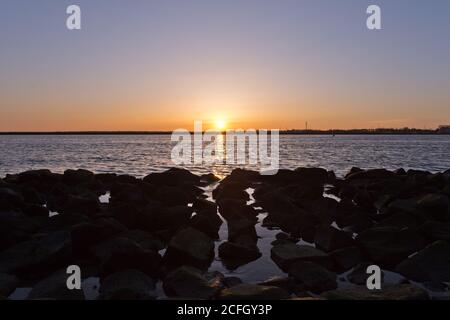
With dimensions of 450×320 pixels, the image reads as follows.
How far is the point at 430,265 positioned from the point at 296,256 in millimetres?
2883

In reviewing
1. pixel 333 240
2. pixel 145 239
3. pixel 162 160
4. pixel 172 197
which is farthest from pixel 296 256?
pixel 162 160

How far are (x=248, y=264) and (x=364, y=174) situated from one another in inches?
651

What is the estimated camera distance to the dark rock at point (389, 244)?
993 centimetres

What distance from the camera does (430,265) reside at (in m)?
9.14

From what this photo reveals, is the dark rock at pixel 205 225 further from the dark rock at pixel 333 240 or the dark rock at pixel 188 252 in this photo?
the dark rock at pixel 333 240

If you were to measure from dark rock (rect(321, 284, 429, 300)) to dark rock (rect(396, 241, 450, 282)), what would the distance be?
5.45ft

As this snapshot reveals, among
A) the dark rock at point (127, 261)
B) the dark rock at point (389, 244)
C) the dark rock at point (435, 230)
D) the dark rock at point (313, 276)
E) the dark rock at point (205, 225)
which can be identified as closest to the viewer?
the dark rock at point (313, 276)

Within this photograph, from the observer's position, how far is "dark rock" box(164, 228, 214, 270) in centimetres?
954

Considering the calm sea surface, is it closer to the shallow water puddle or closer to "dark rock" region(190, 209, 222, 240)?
the shallow water puddle

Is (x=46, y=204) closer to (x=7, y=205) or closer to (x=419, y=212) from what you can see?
(x=7, y=205)

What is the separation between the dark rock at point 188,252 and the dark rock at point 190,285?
0.95 meters

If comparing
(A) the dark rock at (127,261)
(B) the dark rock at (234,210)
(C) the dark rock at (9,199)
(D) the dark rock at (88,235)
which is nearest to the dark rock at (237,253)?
(A) the dark rock at (127,261)

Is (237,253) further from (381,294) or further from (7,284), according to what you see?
(7,284)
